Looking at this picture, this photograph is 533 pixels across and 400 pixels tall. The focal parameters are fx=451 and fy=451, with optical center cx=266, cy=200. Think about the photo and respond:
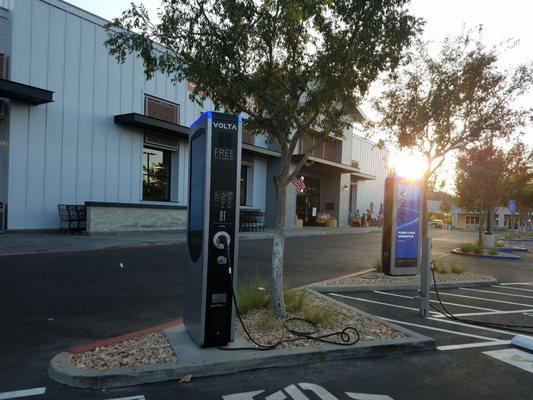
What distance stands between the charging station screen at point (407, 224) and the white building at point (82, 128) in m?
3.03

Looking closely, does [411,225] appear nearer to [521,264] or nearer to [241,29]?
[241,29]

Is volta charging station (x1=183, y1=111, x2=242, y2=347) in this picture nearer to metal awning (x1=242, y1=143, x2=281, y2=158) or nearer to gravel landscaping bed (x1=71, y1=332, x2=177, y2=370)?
gravel landscaping bed (x1=71, y1=332, x2=177, y2=370)

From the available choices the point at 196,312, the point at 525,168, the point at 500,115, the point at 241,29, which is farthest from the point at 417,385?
A: the point at 525,168

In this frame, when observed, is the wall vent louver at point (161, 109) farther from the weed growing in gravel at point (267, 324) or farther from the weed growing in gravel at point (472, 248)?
the weed growing in gravel at point (267, 324)

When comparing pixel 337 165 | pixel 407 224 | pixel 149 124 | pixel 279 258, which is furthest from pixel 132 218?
pixel 337 165

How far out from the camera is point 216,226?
477 centimetres

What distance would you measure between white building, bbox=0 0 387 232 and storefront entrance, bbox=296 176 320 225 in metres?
14.2

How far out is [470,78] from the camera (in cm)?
1098

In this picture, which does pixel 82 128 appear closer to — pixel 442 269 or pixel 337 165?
pixel 442 269

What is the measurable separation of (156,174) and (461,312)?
58.7 ft

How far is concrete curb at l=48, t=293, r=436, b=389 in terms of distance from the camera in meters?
4.14

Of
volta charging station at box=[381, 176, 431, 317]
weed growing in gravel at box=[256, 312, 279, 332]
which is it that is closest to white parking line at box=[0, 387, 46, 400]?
weed growing in gravel at box=[256, 312, 279, 332]

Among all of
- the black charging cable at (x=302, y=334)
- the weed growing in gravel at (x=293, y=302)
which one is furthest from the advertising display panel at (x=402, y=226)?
the black charging cable at (x=302, y=334)

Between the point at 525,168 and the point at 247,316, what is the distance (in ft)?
63.9
